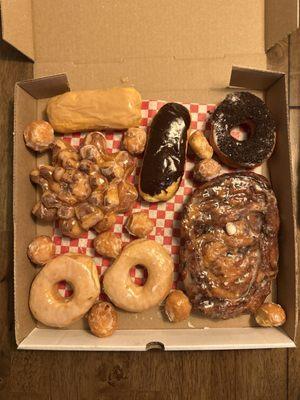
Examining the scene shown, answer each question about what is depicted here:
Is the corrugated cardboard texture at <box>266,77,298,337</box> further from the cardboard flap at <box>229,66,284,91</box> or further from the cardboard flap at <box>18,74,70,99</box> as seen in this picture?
the cardboard flap at <box>18,74,70,99</box>

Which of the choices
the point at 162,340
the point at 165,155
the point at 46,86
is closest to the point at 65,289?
the point at 162,340

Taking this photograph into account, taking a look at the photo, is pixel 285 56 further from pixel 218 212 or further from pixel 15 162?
pixel 15 162

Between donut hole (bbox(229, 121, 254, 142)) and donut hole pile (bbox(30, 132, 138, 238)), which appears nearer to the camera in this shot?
donut hole pile (bbox(30, 132, 138, 238))

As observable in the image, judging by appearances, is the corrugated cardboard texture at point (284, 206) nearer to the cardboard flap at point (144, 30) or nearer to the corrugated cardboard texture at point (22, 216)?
the cardboard flap at point (144, 30)

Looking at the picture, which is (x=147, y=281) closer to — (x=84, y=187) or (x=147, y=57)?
(x=84, y=187)

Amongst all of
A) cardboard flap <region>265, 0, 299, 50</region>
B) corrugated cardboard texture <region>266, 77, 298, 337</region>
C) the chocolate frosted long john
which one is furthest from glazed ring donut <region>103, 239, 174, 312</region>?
cardboard flap <region>265, 0, 299, 50</region>

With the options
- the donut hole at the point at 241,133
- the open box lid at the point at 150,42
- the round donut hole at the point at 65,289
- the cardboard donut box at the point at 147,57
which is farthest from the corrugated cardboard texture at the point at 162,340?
the open box lid at the point at 150,42
